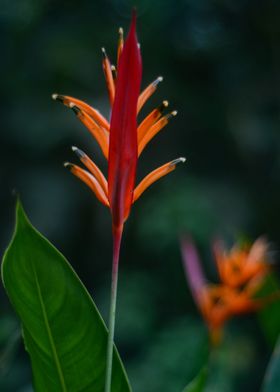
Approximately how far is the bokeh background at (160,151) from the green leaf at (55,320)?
1568 mm

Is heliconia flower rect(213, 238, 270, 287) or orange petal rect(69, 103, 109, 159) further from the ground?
orange petal rect(69, 103, 109, 159)

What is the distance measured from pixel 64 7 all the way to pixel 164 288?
173cm

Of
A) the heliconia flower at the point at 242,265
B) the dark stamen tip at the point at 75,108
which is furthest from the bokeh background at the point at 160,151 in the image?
the dark stamen tip at the point at 75,108

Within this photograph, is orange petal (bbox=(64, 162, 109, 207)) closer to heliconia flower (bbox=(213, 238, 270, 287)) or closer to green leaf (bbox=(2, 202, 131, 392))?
green leaf (bbox=(2, 202, 131, 392))

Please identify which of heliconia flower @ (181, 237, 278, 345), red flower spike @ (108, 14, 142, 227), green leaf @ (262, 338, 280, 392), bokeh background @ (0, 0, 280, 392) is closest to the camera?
red flower spike @ (108, 14, 142, 227)

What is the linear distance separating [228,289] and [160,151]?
1.91 m

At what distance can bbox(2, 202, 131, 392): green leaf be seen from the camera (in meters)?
0.52

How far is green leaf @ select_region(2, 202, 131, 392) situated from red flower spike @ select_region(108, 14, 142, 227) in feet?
0.22

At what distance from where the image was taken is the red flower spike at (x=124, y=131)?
1.50 feet

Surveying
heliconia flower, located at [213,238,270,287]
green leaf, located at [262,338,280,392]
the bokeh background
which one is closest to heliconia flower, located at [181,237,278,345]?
heliconia flower, located at [213,238,270,287]

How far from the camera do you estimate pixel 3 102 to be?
313 cm

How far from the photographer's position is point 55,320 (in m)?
0.54

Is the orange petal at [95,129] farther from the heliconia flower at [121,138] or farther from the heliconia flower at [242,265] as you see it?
the heliconia flower at [242,265]

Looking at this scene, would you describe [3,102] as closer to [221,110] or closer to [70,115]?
[70,115]
